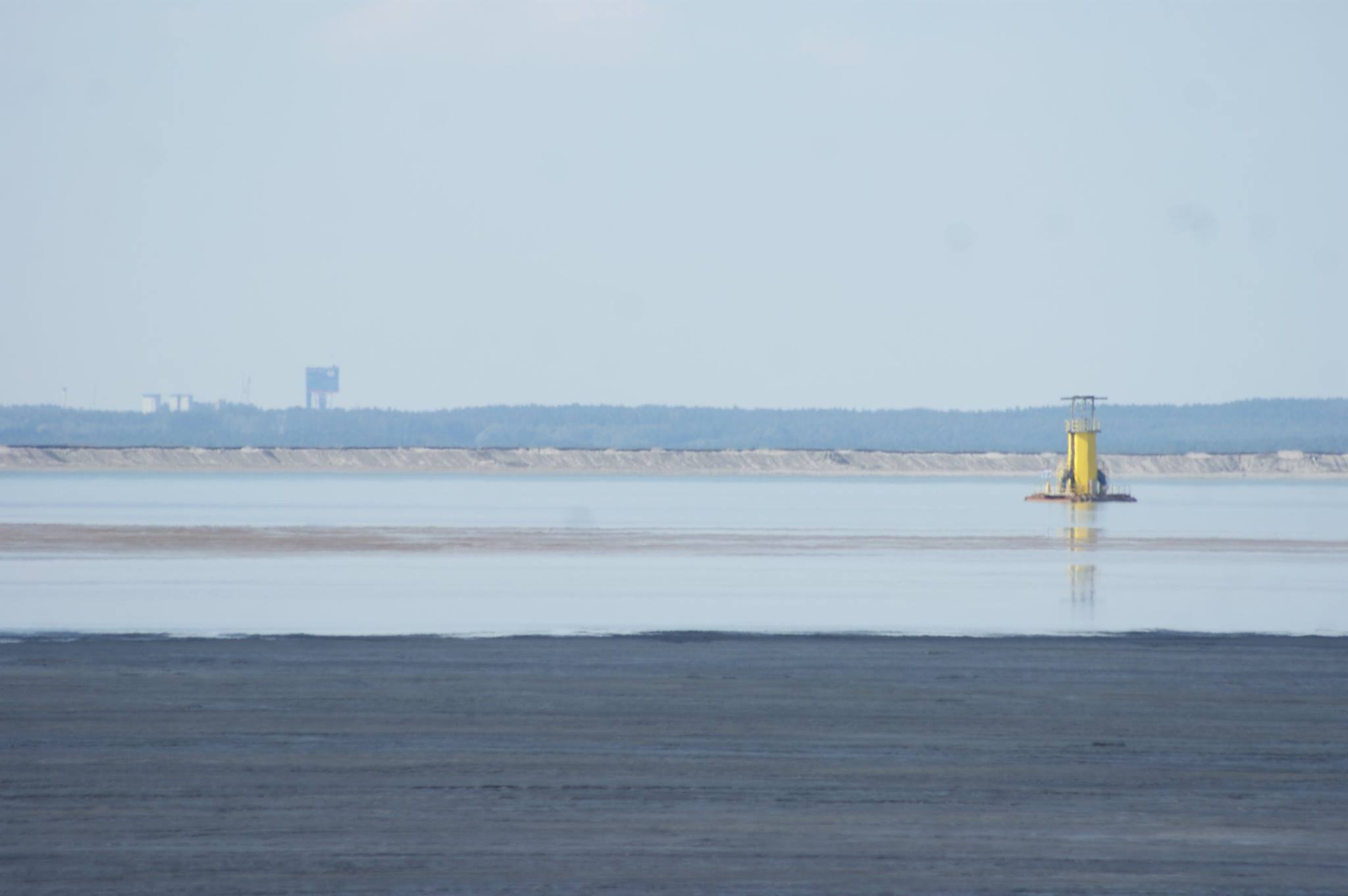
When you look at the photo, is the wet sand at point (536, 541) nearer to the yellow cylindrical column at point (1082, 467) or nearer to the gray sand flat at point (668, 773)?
the gray sand flat at point (668, 773)

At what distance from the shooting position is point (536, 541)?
4125 cm

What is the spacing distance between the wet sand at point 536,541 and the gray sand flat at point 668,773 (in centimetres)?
1984

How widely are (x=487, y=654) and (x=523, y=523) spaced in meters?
34.4

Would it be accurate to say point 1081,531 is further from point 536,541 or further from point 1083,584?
point 1083,584

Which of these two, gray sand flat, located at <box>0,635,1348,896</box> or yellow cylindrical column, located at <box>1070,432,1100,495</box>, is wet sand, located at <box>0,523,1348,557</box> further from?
yellow cylindrical column, located at <box>1070,432,1100,495</box>

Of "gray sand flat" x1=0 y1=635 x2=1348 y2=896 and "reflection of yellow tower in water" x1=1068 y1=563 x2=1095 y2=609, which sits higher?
"gray sand flat" x1=0 y1=635 x2=1348 y2=896

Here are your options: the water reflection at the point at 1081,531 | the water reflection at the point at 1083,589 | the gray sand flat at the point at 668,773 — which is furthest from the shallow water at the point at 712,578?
the gray sand flat at the point at 668,773

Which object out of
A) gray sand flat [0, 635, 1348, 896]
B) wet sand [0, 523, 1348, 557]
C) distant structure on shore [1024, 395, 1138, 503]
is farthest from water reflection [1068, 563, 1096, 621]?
distant structure on shore [1024, 395, 1138, 503]

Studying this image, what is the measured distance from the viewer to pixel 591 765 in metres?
11.6

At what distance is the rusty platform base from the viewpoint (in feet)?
247

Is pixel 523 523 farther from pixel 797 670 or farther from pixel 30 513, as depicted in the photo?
pixel 797 670

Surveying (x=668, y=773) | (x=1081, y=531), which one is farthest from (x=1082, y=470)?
(x=668, y=773)

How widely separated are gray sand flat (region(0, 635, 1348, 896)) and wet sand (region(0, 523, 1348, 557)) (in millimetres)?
19844

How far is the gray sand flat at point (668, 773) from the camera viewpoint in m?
8.95
